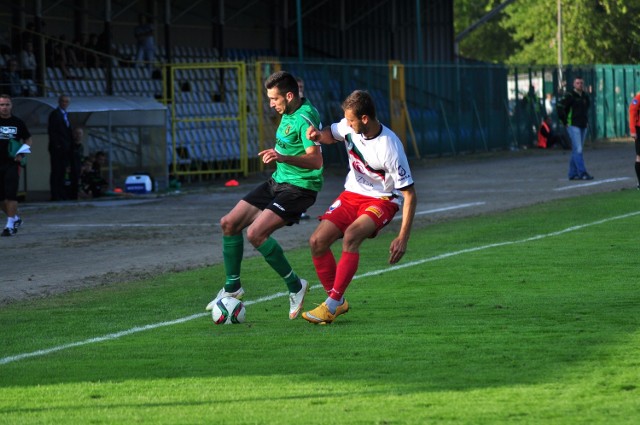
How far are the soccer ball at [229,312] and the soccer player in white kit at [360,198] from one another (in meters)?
0.54

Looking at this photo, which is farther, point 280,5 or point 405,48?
point 405,48

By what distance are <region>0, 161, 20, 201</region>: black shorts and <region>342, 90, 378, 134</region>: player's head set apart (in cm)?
1040

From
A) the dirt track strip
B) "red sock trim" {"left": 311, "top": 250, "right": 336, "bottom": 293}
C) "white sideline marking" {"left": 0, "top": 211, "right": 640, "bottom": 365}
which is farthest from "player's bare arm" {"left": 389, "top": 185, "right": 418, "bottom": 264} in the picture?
the dirt track strip

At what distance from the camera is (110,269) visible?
14.9 metres

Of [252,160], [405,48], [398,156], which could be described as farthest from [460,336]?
[405,48]

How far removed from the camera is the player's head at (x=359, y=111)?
31.5ft

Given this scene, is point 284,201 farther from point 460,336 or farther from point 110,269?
point 110,269

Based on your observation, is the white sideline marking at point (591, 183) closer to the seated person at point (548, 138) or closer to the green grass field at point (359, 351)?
the green grass field at point (359, 351)

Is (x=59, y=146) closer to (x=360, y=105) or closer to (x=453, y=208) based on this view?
(x=453, y=208)

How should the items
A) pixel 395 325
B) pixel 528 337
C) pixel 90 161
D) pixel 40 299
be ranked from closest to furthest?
pixel 528 337
pixel 395 325
pixel 40 299
pixel 90 161

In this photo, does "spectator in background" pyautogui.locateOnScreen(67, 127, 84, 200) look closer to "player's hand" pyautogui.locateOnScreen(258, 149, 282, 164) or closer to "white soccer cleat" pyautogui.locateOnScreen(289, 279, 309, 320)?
"white soccer cleat" pyautogui.locateOnScreen(289, 279, 309, 320)

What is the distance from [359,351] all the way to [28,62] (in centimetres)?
2373

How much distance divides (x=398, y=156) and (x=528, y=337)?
157cm

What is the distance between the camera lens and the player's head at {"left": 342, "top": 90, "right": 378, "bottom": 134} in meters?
9.59
